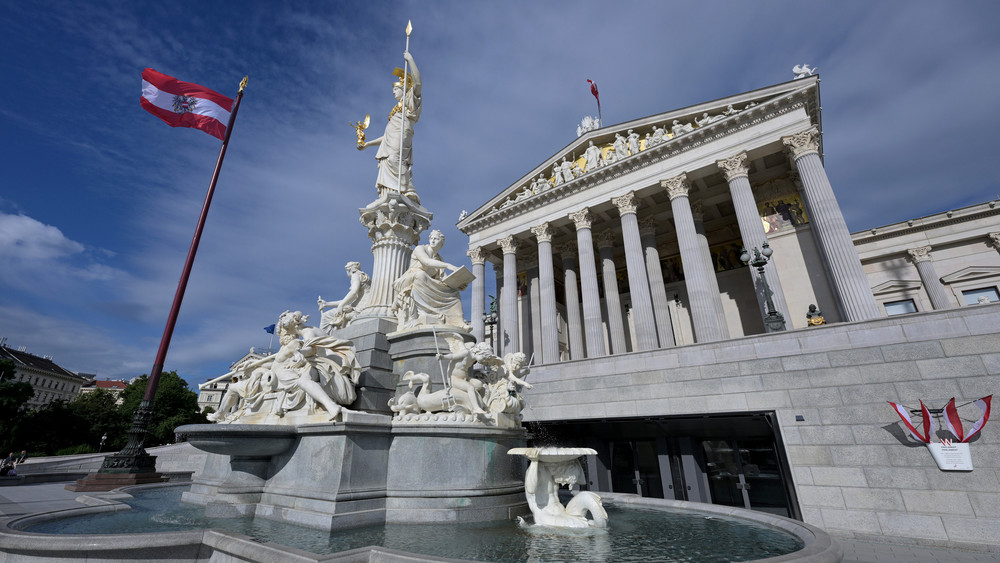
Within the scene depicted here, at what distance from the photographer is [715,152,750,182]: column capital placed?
2256cm

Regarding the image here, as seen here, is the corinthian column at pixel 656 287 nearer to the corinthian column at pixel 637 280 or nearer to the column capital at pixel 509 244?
the corinthian column at pixel 637 280

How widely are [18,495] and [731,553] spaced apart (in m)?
12.3

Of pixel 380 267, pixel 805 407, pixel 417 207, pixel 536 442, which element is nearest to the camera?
pixel 380 267

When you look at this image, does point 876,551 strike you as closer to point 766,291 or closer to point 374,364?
point 766,291

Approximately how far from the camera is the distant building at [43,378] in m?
63.2

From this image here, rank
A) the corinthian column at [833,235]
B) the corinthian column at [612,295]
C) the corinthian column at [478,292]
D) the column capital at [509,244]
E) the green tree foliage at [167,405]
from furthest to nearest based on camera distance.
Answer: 1. the green tree foliage at [167,405]
2. the column capital at [509,244]
3. the corinthian column at [478,292]
4. the corinthian column at [612,295]
5. the corinthian column at [833,235]

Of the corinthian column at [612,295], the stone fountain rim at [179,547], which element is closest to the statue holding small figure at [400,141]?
the stone fountain rim at [179,547]

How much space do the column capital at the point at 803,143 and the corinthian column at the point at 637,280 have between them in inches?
322

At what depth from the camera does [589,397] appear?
1716cm

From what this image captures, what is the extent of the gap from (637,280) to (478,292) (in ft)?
36.9

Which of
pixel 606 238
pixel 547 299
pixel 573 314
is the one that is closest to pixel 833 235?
pixel 606 238

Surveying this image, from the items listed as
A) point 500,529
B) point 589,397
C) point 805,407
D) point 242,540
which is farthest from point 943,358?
point 242,540

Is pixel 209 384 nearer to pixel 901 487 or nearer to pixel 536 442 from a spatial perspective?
pixel 536 442

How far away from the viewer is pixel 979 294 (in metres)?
27.2
